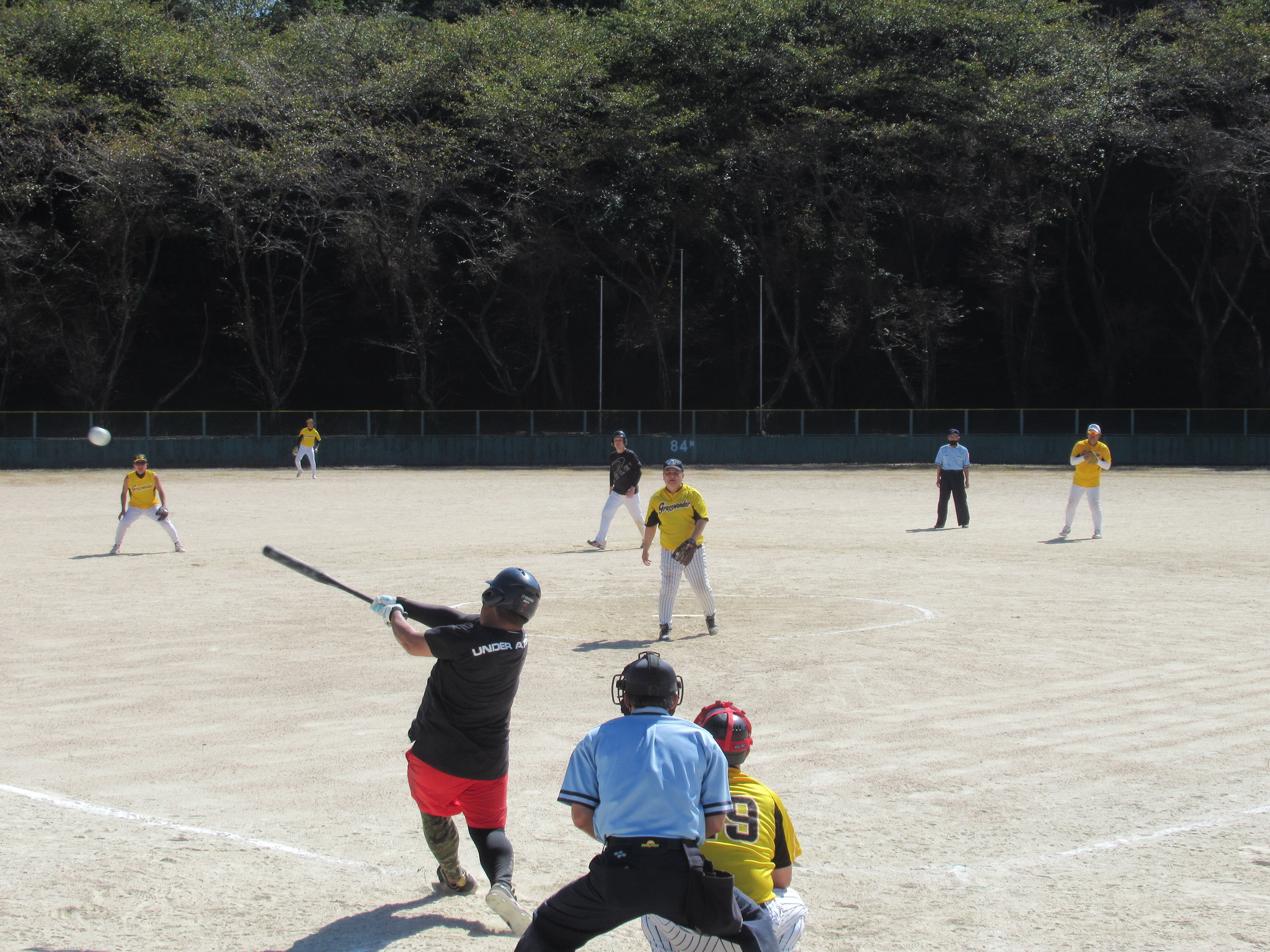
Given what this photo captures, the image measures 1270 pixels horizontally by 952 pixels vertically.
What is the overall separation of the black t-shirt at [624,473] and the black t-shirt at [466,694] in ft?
45.7

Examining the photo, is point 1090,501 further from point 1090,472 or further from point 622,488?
point 622,488

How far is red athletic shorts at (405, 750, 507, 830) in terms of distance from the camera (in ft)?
18.0

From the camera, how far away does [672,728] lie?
4.06 metres

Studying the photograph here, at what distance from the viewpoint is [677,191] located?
49125 mm

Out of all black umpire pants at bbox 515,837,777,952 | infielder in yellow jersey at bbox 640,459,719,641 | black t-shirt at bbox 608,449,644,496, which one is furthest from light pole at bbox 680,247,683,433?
black umpire pants at bbox 515,837,777,952

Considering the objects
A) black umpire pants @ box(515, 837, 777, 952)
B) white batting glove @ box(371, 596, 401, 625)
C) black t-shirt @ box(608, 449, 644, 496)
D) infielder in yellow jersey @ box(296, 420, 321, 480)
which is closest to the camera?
black umpire pants @ box(515, 837, 777, 952)

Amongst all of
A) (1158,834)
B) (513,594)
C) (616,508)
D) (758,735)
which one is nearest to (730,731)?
(513,594)

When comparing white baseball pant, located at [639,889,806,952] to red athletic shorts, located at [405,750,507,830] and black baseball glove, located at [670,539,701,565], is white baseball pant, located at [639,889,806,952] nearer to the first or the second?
red athletic shorts, located at [405,750,507,830]

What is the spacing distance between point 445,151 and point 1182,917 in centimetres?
4626

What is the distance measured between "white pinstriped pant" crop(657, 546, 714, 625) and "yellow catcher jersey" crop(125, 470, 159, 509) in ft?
34.8

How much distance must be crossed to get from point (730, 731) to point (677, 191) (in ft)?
153

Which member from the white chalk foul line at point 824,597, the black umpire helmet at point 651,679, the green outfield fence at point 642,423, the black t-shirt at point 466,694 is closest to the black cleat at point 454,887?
the black t-shirt at point 466,694

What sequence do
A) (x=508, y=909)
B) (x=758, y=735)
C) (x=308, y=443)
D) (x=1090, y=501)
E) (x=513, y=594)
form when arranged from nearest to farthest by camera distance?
(x=508, y=909), (x=513, y=594), (x=758, y=735), (x=1090, y=501), (x=308, y=443)

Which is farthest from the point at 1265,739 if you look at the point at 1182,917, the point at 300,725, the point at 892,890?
the point at 300,725
